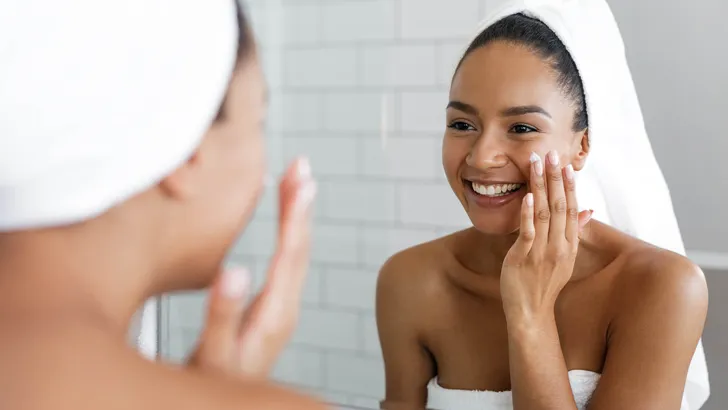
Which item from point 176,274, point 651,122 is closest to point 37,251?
point 176,274

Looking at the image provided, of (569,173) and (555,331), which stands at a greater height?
(569,173)

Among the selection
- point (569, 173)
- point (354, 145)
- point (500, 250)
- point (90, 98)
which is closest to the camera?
point (90, 98)

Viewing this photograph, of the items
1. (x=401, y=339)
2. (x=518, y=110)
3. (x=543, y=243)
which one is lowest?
(x=401, y=339)

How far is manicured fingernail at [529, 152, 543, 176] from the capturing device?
1.92 feet

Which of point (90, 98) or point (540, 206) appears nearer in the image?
point (90, 98)

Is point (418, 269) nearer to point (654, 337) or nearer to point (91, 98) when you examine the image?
point (654, 337)

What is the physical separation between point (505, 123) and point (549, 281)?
0.13m

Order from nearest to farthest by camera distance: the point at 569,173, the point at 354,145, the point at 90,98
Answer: the point at 90,98
the point at 569,173
the point at 354,145

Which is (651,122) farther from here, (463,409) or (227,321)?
(227,321)

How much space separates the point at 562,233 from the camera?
1.91ft

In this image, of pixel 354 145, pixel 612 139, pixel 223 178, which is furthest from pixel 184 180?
pixel 354 145

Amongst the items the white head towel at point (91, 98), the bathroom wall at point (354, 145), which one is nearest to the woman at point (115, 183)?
the white head towel at point (91, 98)

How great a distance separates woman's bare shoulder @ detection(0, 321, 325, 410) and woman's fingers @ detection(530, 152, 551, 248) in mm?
412

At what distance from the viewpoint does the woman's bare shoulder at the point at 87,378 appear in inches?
7.7
